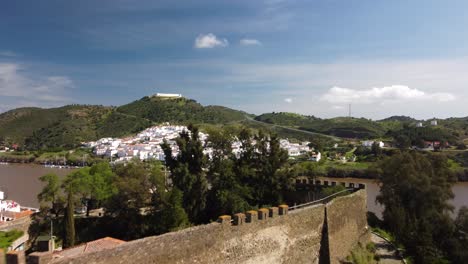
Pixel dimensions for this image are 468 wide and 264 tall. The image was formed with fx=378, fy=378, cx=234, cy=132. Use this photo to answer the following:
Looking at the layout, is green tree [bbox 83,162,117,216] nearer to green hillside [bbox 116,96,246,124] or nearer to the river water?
the river water

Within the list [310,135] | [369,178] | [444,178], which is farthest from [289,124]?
[444,178]

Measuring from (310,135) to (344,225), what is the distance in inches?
3705

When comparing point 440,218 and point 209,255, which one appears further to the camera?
point 440,218

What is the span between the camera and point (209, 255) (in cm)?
957

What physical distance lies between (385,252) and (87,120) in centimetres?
11714

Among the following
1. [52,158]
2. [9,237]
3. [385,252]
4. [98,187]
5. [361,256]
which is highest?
[98,187]

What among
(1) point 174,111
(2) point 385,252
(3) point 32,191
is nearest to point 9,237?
(2) point 385,252

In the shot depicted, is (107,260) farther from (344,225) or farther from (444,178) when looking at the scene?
(444,178)

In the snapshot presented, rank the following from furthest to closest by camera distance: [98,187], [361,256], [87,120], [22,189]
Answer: [87,120], [22,189], [98,187], [361,256]

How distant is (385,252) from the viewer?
16688 mm

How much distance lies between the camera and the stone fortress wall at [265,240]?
8281mm

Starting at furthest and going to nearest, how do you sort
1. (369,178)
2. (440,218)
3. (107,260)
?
1. (369,178)
2. (440,218)
3. (107,260)

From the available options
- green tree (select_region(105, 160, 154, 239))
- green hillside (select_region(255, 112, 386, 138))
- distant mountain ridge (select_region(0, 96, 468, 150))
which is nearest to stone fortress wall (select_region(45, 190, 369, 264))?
green tree (select_region(105, 160, 154, 239))

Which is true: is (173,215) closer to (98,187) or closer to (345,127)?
(98,187)
